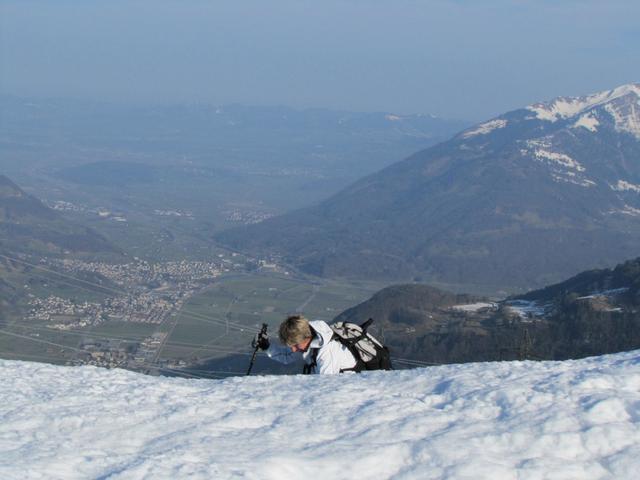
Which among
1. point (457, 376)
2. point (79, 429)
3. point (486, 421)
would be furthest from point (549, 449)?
point (79, 429)

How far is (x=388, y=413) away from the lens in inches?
376

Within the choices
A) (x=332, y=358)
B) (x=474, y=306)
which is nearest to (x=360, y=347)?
(x=332, y=358)

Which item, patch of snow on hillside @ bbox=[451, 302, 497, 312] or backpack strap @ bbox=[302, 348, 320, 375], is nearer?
backpack strap @ bbox=[302, 348, 320, 375]

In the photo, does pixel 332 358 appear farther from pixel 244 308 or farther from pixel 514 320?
pixel 244 308

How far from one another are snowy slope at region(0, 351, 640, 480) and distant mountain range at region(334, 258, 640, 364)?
45.0m

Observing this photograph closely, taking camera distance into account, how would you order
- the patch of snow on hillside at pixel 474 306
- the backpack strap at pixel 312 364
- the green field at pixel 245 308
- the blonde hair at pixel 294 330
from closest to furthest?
the blonde hair at pixel 294 330 → the backpack strap at pixel 312 364 → the patch of snow on hillside at pixel 474 306 → the green field at pixel 245 308

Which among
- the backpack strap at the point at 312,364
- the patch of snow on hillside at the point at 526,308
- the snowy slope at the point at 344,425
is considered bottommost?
the patch of snow on hillside at the point at 526,308

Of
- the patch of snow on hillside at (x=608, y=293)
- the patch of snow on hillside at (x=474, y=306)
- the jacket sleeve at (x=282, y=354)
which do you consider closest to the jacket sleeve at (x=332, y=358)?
the jacket sleeve at (x=282, y=354)

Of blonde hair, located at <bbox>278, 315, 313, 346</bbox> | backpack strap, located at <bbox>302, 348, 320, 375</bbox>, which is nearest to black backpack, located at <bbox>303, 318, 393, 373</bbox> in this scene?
backpack strap, located at <bbox>302, 348, 320, 375</bbox>

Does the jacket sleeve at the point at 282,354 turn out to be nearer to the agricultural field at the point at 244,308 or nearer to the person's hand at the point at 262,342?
the person's hand at the point at 262,342

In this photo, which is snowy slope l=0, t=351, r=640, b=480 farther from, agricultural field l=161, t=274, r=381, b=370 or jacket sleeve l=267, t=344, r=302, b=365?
agricultural field l=161, t=274, r=381, b=370

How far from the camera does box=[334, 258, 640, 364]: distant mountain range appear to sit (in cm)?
7050

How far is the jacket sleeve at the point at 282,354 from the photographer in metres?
11.4

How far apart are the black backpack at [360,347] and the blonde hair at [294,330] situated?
60cm
